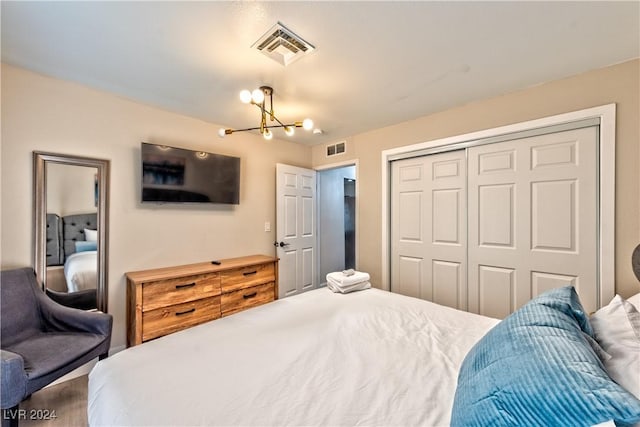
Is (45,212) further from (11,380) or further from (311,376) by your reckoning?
(311,376)

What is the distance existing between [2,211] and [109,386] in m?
1.91

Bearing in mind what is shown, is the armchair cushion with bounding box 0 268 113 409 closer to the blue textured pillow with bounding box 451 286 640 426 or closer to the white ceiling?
the white ceiling

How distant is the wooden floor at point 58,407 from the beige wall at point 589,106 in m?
2.93

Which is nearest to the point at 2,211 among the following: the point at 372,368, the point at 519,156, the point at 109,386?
the point at 109,386

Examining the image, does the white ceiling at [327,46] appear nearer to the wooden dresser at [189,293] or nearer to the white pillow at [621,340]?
the white pillow at [621,340]

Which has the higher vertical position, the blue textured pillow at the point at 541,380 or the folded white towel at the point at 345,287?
the blue textured pillow at the point at 541,380

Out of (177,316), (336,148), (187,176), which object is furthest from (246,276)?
(336,148)

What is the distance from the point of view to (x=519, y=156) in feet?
7.95

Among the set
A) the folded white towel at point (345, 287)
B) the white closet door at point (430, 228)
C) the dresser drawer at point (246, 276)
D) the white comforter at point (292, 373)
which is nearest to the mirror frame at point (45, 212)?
the dresser drawer at point (246, 276)

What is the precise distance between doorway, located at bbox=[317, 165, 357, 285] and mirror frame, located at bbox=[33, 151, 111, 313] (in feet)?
8.80

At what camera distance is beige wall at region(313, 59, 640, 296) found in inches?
75.2

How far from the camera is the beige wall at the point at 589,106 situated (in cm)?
191

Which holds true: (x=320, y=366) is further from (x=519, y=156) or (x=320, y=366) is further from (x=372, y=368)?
(x=519, y=156)

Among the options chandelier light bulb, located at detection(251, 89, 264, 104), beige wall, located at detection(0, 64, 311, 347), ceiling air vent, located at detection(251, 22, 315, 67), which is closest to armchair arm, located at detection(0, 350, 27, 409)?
beige wall, located at detection(0, 64, 311, 347)
